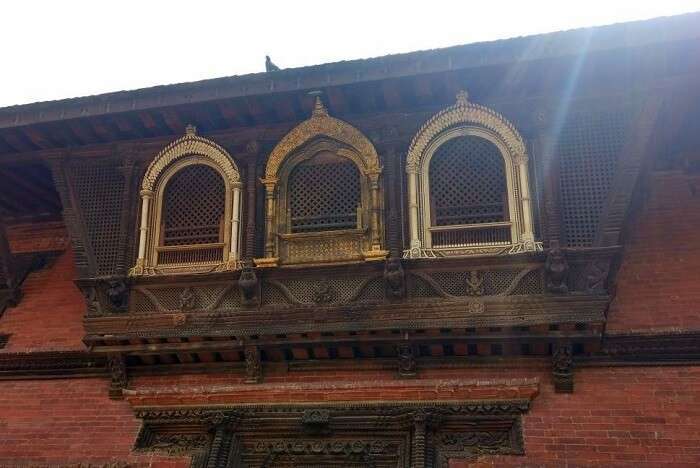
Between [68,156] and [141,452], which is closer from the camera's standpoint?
[141,452]

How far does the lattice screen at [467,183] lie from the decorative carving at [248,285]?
1.96 metres

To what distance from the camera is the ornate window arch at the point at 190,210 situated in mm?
7973

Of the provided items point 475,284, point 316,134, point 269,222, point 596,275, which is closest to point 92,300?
point 269,222

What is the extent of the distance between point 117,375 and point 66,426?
76 centimetres

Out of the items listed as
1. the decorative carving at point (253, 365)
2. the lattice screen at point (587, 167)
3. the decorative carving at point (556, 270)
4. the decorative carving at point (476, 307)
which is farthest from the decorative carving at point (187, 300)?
the lattice screen at point (587, 167)

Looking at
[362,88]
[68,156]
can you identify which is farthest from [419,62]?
[68,156]

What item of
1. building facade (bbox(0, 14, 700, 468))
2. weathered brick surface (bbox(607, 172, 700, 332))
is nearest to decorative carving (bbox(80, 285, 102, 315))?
building facade (bbox(0, 14, 700, 468))

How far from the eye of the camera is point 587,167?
732cm

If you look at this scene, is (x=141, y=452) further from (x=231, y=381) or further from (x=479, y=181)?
(x=479, y=181)

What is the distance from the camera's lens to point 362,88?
777cm

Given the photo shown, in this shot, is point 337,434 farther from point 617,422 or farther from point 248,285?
point 617,422

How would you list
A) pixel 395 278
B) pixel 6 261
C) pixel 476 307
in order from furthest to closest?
pixel 6 261 → pixel 395 278 → pixel 476 307

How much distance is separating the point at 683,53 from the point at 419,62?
2589 millimetres

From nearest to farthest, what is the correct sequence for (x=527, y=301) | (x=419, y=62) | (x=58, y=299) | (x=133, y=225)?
1. (x=527, y=301)
2. (x=419, y=62)
3. (x=133, y=225)
4. (x=58, y=299)
